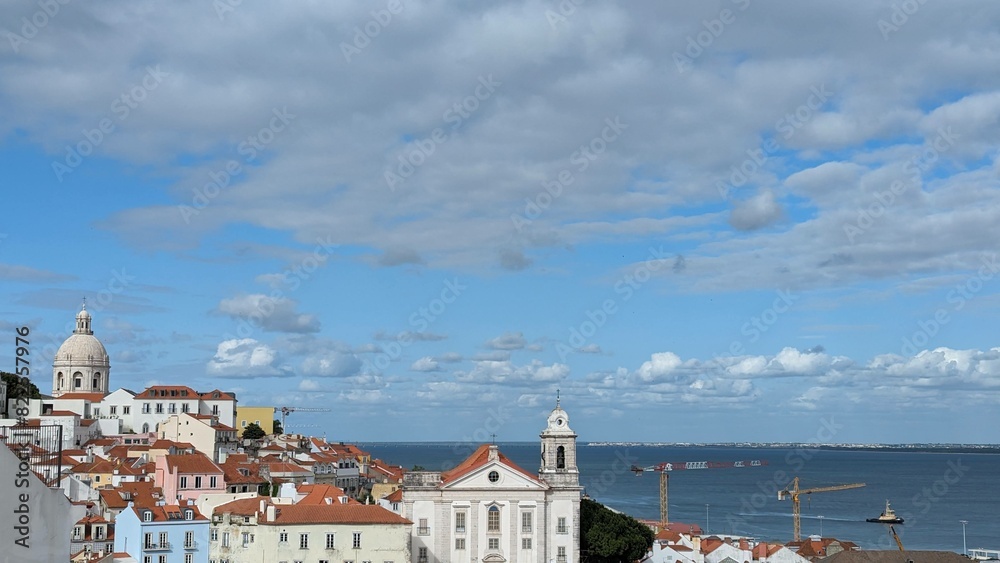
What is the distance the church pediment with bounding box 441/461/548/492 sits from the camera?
57116 millimetres

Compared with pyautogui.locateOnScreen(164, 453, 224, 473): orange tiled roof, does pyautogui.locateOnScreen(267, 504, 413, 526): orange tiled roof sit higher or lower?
lower

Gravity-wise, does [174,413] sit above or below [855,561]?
above

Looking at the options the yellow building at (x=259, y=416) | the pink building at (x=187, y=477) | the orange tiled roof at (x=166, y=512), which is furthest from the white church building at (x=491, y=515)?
the yellow building at (x=259, y=416)

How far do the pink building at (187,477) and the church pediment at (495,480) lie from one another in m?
17.5

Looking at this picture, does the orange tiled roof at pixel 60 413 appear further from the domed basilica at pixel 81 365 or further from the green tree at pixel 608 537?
the green tree at pixel 608 537

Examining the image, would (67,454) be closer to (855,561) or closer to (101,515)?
(101,515)

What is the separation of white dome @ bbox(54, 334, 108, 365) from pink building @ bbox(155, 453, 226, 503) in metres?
37.1

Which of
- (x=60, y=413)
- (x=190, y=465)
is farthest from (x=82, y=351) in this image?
(x=190, y=465)

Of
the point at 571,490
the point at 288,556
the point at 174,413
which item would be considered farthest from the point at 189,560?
the point at 174,413

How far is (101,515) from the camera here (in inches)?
2184

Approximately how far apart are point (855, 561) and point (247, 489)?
119ft

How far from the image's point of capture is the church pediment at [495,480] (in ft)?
187

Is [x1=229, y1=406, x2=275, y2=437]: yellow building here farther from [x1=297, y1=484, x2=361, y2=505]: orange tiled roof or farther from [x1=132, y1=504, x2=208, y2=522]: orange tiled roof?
[x1=132, y1=504, x2=208, y2=522]: orange tiled roof

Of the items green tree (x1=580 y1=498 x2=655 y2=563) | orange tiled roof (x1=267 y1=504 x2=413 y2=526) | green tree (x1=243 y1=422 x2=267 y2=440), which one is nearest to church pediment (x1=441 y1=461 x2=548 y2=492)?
orange tiled roof (x1=267 y1=504 x2=413 y2=526)
